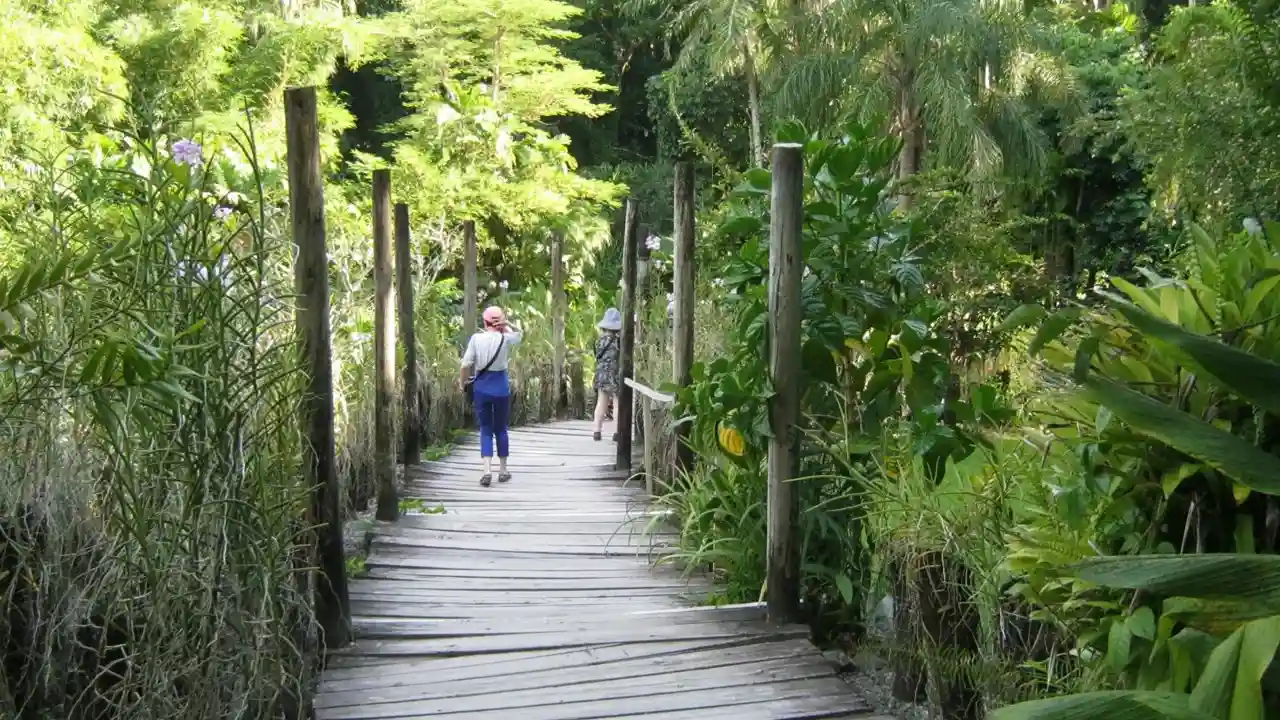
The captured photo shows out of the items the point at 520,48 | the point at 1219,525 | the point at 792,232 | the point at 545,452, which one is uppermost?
the point at 520,48

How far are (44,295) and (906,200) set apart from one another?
863 centimetres

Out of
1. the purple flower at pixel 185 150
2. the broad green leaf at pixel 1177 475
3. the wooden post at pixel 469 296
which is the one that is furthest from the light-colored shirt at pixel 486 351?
the broad green leaf at pixel 1177 475

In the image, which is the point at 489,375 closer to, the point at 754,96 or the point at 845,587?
the point at 845,587

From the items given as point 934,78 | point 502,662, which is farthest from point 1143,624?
point 934,78

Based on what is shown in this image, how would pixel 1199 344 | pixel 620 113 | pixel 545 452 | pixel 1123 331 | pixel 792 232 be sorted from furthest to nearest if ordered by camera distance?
pixel 620 113 → pixel 545 452 → pixel 792 232 → pixel 1123 331 → pixel 1199 344

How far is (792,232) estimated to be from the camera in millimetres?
4000

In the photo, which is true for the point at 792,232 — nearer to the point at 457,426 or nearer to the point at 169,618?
the point at 169,618

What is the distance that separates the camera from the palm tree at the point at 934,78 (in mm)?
12430

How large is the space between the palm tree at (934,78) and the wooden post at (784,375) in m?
8.57

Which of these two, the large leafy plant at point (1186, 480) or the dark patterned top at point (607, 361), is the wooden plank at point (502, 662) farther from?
the dark patterned top at point (607, 361)

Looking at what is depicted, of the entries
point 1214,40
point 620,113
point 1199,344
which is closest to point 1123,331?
point 1199,344

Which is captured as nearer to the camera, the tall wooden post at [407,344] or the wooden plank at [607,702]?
the wooden plank at [607,702]

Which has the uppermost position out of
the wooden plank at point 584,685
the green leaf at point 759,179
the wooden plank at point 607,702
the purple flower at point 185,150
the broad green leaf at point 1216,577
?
→ the purple flower at point 185,150

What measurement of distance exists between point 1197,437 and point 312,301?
293 centimetres
